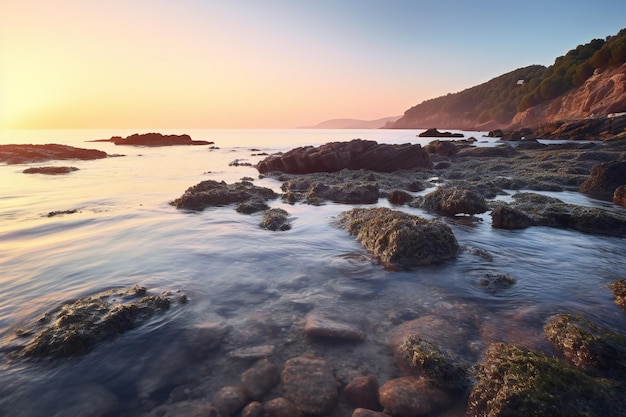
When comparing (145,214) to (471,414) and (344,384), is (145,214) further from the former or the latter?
(471,414)

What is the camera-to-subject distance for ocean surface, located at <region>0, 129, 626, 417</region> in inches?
162

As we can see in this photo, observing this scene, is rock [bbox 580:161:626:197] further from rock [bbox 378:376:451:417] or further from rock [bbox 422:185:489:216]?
rock [bbox 378:376:451:417]

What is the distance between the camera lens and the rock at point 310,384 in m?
3.60

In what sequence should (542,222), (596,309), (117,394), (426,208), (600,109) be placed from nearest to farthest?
1. (117,394)
2. (596,309)
3. (542,222)
4. (426,208)
5. (600,109)

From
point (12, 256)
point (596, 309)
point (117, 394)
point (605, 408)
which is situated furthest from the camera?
point (12, 256)

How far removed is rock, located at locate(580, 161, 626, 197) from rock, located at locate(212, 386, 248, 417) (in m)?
17.9


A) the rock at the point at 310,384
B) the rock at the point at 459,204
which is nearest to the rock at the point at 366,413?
the rock at the point at 310,384

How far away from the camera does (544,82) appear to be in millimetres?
98188

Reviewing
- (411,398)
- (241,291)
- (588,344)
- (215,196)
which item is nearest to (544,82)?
(215,196)

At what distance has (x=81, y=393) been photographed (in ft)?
12.7

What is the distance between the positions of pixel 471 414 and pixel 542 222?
9.37 metres

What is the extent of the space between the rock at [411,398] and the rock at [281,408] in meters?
0.94

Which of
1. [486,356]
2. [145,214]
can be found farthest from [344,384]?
[145,214]

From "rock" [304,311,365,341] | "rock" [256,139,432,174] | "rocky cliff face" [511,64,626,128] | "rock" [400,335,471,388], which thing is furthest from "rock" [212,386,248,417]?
"rocky cliff face" [511,64,626,128]
